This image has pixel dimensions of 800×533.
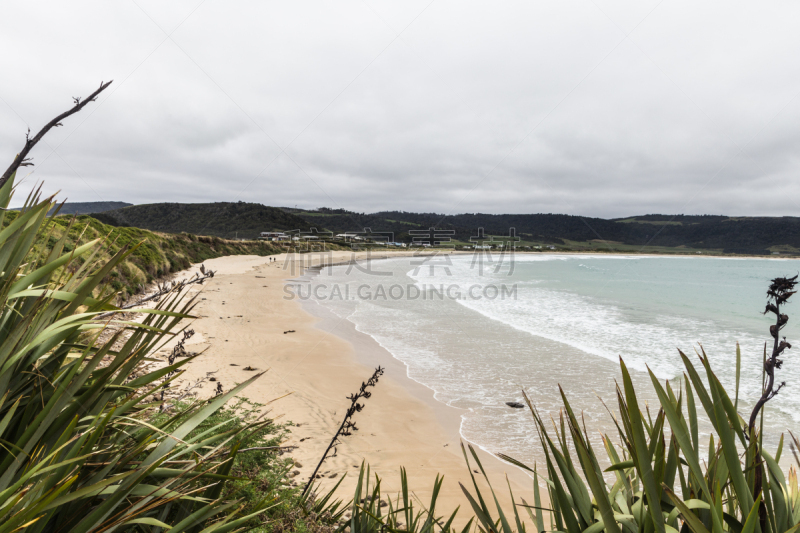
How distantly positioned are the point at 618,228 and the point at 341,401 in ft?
493

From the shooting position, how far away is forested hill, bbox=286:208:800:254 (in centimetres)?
10062

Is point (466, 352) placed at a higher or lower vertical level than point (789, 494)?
lower

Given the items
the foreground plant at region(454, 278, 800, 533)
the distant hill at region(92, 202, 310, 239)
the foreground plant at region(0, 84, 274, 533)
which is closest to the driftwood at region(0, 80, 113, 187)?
the foreground plant at region(0, 84, 274, 533)

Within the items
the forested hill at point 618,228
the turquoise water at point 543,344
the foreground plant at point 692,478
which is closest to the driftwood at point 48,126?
the foreground plant at point 692,478

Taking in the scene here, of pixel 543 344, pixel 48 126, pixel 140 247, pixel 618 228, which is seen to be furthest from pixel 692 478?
pixel 618 228

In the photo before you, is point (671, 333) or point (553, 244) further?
point (553, 244)

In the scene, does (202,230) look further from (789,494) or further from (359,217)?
(789,494)

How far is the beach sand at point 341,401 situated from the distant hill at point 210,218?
60.6 meters

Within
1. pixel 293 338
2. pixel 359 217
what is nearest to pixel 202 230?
pixel 359 217

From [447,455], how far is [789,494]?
164 inches

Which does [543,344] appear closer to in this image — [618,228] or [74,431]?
[74,431]

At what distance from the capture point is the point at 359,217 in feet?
384

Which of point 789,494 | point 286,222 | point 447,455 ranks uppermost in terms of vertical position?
point 286,222

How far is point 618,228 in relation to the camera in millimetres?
135375
